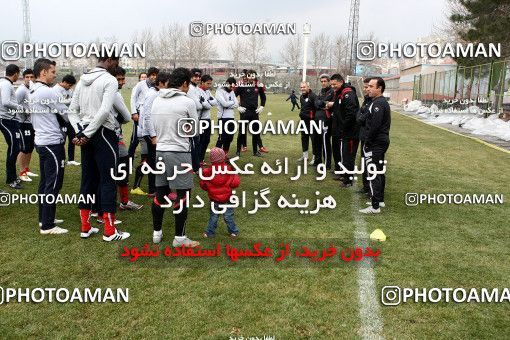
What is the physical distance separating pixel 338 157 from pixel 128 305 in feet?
19.7

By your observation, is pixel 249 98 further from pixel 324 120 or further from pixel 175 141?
pixel 175 141

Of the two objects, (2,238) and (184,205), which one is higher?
→ (184,205)

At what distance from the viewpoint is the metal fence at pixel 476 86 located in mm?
19516

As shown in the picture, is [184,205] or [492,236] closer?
[184,205]

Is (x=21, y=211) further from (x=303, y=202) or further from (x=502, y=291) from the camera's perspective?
(x=502, y=291)

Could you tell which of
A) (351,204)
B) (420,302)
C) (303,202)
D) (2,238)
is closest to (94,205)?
(2,238)

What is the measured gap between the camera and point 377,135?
627 centimetres

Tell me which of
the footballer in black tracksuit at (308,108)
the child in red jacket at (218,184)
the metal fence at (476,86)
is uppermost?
the metal fence at (476,86)

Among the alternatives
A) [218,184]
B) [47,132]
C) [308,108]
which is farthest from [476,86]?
[47,132]

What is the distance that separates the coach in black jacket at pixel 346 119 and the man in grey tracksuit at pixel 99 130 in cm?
431

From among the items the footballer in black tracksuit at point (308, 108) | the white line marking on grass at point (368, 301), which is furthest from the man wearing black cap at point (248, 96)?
the white line marking on grass at point (368, 301)

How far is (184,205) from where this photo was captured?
4.82 metres

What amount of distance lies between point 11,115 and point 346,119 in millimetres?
6184

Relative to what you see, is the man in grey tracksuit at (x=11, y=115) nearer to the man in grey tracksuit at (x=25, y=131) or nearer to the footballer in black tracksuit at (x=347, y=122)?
the man in grey tracksuit at (x=25, y=131)
